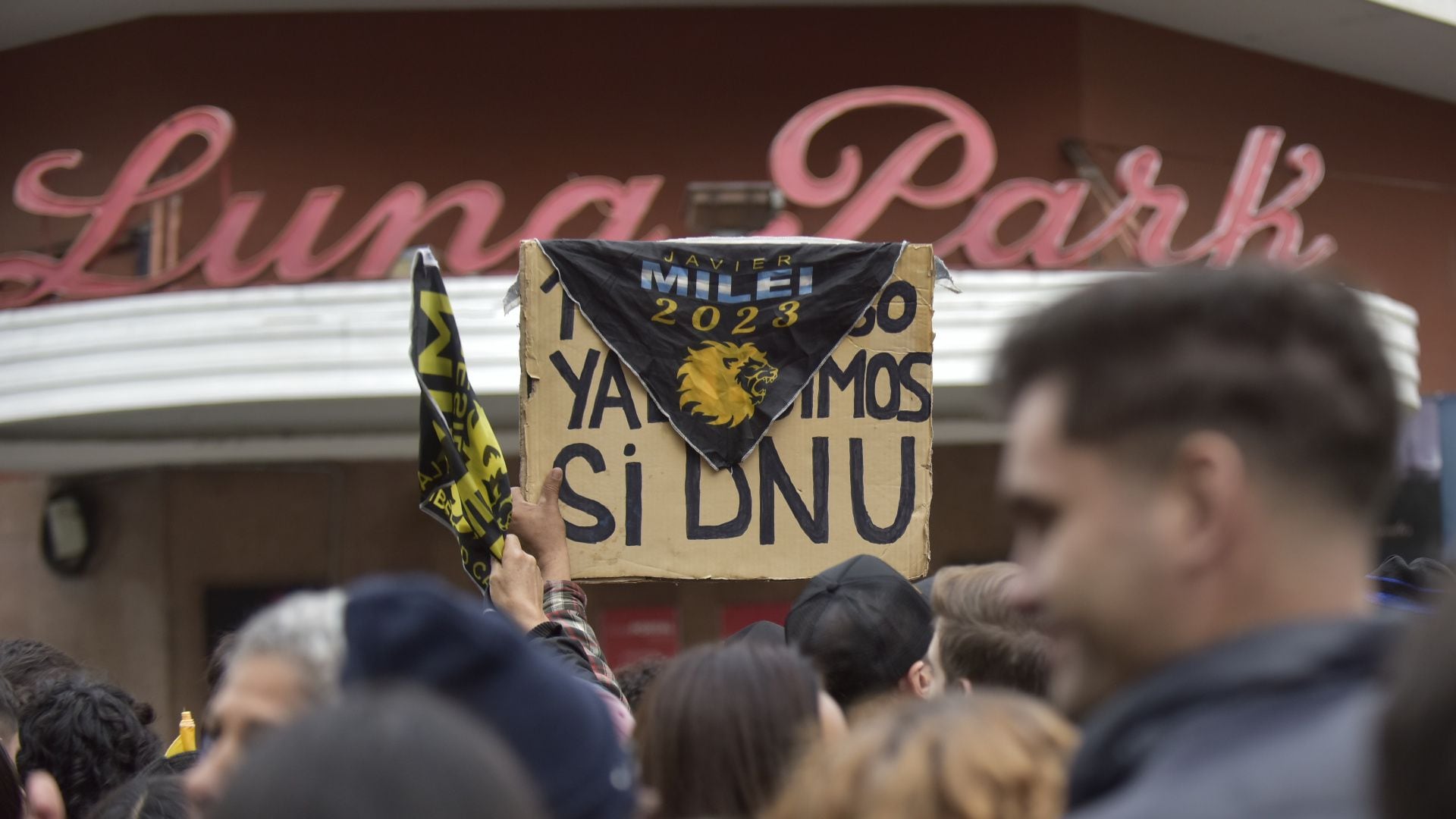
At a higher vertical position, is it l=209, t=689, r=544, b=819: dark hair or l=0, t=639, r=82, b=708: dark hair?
l=209, t=689, r=544, b=819: dark hair

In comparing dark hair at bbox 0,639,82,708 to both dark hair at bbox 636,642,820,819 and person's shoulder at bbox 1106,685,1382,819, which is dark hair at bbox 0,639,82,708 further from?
person's shoulder at bbox 1106,685,1382,819

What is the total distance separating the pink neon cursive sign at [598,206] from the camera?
1030 centimetres

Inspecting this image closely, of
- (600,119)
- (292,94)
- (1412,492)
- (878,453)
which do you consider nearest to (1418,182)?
(1412,492)

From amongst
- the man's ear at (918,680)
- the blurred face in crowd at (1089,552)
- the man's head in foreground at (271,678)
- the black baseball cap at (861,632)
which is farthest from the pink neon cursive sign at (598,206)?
the blurred face in crowd at (1089,552)

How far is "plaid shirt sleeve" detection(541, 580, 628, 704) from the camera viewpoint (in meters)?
3.15

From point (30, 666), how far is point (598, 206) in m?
6.63

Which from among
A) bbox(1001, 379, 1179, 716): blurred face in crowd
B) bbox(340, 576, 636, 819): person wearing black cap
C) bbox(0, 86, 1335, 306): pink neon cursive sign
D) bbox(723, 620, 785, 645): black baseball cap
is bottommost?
bbox(723, 620, 785, 645): black baseball cap

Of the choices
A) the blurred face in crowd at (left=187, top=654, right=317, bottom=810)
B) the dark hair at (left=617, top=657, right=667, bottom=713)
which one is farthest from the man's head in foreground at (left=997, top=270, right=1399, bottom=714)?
the dark hair at (left=617, top=657, right=667, bottom=713)

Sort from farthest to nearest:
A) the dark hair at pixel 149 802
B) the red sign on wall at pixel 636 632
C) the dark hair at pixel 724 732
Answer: the red sign on wall at pixel 636 632 < the dark hair at pixel 149 802 < the dark hair at pixel 724 732

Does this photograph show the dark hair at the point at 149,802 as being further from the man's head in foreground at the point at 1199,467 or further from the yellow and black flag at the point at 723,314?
the man's head in foreground at the point at 1199,467

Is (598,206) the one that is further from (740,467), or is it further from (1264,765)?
(1264,765)

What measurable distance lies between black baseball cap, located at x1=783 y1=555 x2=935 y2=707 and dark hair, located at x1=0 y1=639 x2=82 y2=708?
219 cm

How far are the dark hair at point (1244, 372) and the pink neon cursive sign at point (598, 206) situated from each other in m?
8.89

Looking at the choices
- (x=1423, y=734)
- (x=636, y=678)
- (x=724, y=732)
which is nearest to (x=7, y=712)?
(x=636, y=678)
